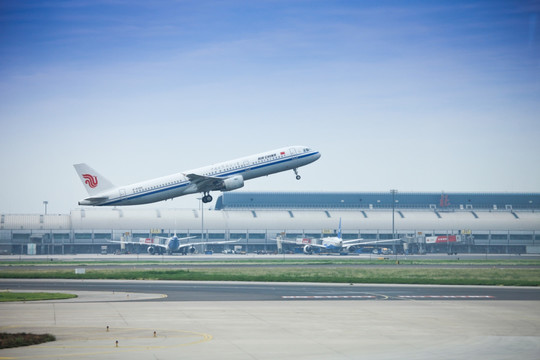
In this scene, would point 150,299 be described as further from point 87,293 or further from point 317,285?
point 317,285

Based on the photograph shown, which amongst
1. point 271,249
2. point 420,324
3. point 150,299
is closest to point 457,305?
point 420,324

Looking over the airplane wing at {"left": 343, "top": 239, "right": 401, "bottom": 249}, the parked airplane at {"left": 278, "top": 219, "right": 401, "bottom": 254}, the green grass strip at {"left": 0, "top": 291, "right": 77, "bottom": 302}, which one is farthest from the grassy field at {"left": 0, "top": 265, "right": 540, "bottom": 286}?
the airplane wing at {"left": 343, "top": 239, "right": 401, "bottom": 249}

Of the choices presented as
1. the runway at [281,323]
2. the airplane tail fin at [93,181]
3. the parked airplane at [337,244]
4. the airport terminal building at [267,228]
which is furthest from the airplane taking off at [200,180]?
the airport terminal building at [267,228]

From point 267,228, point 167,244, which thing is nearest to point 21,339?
point 167,244

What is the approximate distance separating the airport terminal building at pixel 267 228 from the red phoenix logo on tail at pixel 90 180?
284 feet

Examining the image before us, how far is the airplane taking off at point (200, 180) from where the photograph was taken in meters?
80.4

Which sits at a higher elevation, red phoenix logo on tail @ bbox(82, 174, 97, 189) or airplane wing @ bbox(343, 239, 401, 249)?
red phoenix logo on tail @ bbox(82, 174, 97, 189)

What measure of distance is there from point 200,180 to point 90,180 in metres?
13.2

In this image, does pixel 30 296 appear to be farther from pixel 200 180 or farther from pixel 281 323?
pixel 200 180

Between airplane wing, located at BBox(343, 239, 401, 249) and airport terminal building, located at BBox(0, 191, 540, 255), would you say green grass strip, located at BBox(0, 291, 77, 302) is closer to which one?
airport terminal building, located at BBox(0, 191, 540, 255)

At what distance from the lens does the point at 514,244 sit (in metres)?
185

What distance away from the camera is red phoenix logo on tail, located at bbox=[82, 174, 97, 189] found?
271ft

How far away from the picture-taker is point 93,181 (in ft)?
272

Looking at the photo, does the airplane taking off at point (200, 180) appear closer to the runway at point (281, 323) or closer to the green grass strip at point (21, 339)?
the runway at point (281, 323)
